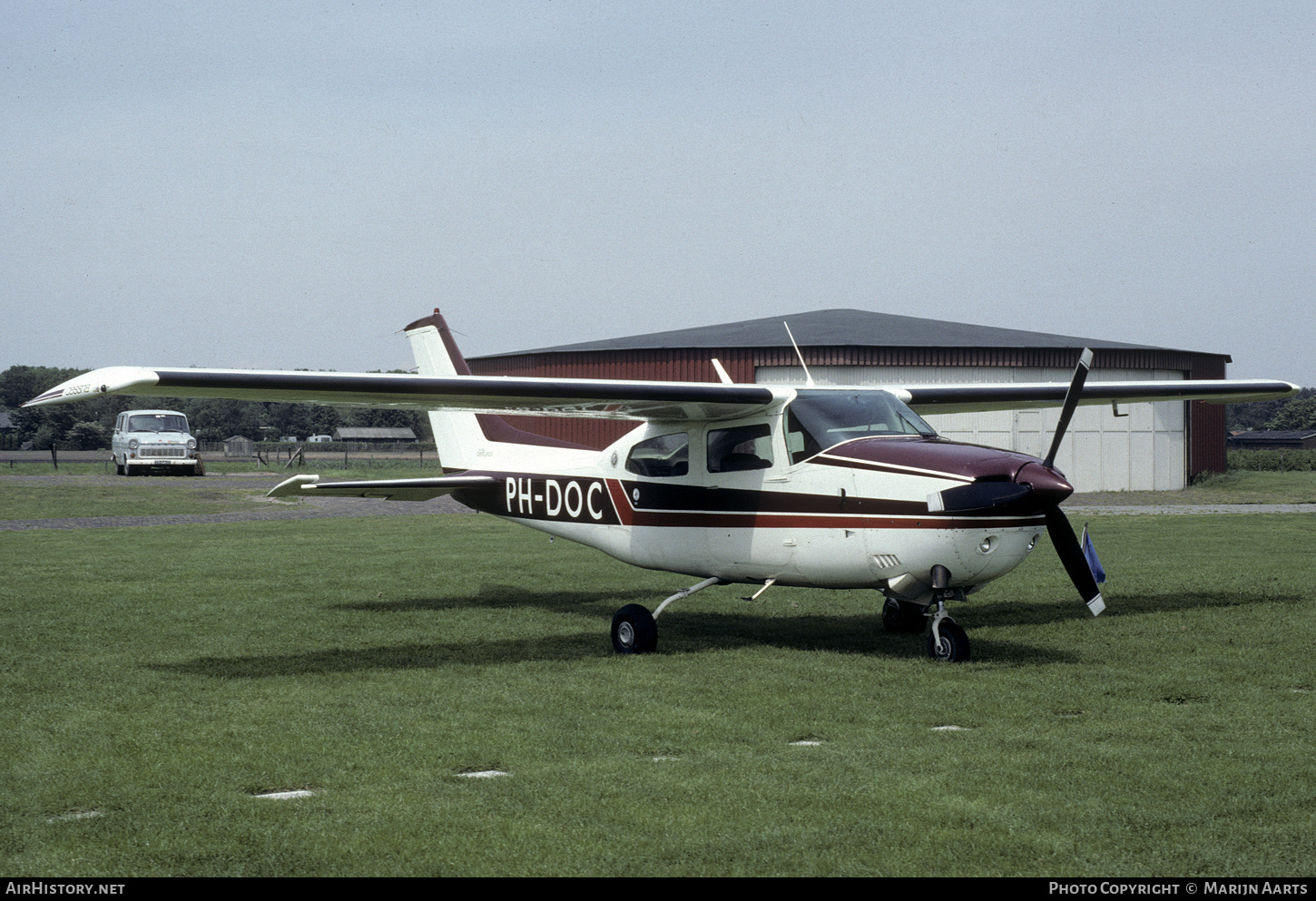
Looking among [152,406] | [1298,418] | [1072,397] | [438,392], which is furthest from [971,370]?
[1298,418]

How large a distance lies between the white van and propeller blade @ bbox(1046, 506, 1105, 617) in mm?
42924

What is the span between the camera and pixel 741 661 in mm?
9961

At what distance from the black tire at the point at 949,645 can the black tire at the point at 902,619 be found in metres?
1.66

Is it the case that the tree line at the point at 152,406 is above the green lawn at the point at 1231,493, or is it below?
above

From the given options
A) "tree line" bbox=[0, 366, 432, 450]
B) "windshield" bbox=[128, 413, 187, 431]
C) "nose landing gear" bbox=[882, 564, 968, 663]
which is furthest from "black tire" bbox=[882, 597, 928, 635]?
"tree line" bbox=[0, 366, 432, 450]

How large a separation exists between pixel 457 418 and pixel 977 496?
7209mm

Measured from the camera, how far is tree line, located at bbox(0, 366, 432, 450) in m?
→ 96.6

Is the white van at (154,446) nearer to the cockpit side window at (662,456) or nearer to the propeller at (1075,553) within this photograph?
the cockpit side window at (662,456)

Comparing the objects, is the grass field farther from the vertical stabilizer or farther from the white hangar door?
the white hangar door

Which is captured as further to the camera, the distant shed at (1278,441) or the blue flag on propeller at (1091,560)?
the distant shed at (1278,441)

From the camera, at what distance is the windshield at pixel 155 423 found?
47703 millimetres

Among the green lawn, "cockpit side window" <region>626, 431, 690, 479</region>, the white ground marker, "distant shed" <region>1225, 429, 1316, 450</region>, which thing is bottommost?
"distant shed" <region>1225, 429, 1316, 450</region>

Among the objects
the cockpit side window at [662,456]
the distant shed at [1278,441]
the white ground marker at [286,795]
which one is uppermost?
the cockpit side window at [662,456]

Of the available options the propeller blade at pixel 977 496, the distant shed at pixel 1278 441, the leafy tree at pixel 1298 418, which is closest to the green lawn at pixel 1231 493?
the propeller blade at pixel 977 496
